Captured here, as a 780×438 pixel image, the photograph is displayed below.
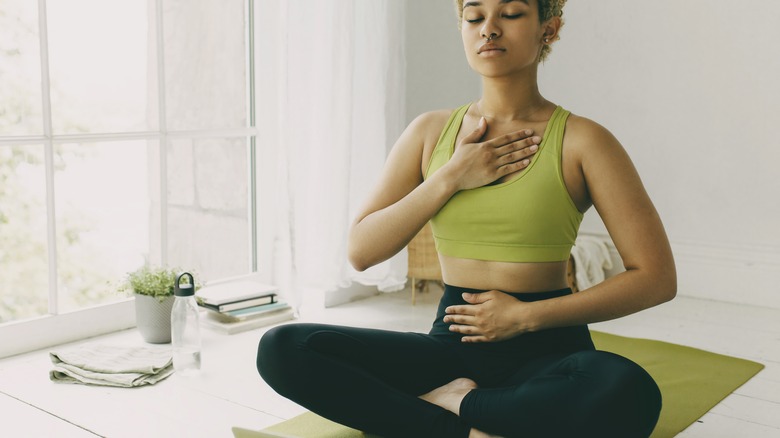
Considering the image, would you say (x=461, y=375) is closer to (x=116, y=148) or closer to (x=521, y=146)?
(x=521, y=146)

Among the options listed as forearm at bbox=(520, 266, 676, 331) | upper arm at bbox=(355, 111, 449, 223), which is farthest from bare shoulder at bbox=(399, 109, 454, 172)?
forearm at bbox=(520, 266, 676, 331)

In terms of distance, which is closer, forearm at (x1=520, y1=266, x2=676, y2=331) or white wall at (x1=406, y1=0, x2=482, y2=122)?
forearm at (x1=520, y1=266, x2=676, y2=331)

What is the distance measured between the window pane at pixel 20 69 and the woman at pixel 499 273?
1.27 meters

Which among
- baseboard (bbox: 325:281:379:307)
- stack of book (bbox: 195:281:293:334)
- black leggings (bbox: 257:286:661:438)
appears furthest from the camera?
baseboard (bbox: 325:281:379:307)

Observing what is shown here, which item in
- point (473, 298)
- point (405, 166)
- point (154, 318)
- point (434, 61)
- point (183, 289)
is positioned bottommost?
point (154, 318)

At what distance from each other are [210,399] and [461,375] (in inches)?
29.2

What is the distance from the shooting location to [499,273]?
1801 mm

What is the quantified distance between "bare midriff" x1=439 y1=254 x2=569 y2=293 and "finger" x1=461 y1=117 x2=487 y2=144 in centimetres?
26

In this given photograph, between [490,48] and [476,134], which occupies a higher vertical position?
[490,48]

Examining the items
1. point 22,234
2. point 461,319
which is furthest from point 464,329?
point 22,234

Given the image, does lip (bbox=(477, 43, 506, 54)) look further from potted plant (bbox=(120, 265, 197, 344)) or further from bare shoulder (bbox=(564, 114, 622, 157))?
potted plant (bbox=(120, 265, 197, 344))

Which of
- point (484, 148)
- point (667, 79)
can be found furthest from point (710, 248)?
point (484, 148)

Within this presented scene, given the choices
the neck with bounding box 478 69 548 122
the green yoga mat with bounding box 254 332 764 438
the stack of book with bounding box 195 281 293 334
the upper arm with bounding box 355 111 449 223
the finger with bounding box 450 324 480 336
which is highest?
the neck with bounding box 478 69 548 122

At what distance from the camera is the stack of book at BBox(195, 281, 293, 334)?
9.53ft
